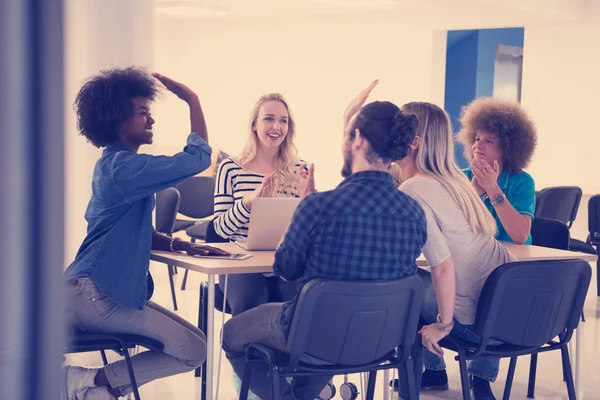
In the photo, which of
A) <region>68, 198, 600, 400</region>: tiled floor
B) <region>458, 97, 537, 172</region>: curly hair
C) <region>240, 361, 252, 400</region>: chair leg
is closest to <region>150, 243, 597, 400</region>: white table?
<region>240, 361, 252, 400</region>: chair leg

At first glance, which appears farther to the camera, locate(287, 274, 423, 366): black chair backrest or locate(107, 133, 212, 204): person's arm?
locate(107, 133, 212, 204): person's arm

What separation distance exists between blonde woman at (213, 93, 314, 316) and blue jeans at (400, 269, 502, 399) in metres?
0.54

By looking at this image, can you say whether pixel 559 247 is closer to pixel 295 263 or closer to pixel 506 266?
pixel 506 266

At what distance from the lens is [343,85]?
7840mm

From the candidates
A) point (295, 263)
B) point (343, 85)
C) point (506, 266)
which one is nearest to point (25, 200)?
point (295, 263)

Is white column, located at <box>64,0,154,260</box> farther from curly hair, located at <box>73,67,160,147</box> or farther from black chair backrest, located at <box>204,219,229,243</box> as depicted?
curly hair, located at <box>73,67,160,147</box>

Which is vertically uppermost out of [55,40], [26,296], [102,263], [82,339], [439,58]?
[439,58]

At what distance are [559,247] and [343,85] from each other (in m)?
4.83

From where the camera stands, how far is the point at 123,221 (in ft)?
6.90

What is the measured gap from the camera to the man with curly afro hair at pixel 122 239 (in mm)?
2066

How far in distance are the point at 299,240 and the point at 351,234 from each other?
14cm

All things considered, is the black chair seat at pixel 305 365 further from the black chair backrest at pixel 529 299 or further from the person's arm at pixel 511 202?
the person's arm at pixel 511 202

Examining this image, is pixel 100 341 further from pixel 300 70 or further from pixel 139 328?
pixel 300 70

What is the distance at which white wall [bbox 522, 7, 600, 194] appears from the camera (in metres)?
6.57
